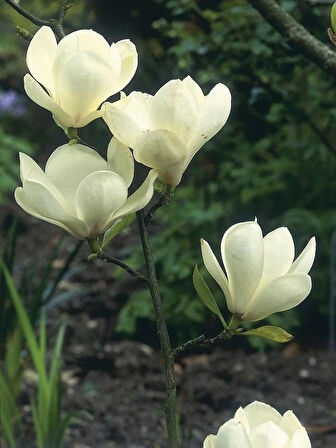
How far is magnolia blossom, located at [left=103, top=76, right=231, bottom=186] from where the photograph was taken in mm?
622

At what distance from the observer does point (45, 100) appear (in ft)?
2.09

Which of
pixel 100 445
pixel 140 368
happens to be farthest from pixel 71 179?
pixel 140 368

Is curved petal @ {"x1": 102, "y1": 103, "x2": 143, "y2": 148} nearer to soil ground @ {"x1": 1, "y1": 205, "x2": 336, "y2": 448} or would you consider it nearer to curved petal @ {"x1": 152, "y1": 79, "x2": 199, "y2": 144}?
curved petal @ {"x1": 152, "y1": 79, "x2": 199, "y2": 144}

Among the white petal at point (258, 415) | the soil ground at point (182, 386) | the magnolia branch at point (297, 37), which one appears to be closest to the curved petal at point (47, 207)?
the white petal at point (258, 415)

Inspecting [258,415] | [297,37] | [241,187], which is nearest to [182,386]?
[241,187]

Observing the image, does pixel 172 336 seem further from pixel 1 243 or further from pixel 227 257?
pixel 227 257

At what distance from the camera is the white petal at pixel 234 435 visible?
58 centimetres

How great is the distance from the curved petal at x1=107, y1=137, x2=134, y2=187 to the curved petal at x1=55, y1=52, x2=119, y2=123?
0.13 feet

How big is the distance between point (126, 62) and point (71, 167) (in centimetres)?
10

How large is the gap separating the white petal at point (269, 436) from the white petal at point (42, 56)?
33 cm

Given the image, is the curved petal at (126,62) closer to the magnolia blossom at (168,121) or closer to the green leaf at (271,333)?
the magnolia blossom at (168,121)

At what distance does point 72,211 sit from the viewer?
0.65 meters

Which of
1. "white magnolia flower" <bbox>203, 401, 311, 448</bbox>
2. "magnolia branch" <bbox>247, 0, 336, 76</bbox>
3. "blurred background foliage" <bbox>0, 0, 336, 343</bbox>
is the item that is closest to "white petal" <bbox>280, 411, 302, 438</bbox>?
"white magnolia flower" <bbox>203, 401, 311, 448</bbox>

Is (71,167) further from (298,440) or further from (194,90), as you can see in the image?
(298,440)
